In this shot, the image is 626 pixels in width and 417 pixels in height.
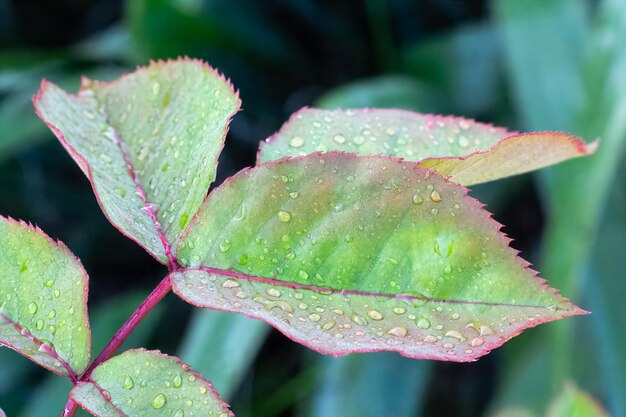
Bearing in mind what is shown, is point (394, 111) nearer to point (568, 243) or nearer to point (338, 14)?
point (568, 243)

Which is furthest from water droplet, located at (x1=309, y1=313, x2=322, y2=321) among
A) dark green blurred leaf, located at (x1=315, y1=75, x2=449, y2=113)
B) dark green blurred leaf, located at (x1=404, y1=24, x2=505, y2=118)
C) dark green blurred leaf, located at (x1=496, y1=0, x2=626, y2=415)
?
dark green blurred leaf, located at (x1=404, y1=24, x2=505, y2=118)

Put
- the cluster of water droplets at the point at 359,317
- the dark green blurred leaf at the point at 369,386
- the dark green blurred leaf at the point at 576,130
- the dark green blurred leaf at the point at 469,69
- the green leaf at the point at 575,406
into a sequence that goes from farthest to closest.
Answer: the dark green blurred leaf at the point at 469,69, the dark green blurred leaf at the point at 369,386, the dark green blurred leaf at the point at 576,130, the green leaf at the point at 575,406, the cluster of water droplets at the point at 359,317

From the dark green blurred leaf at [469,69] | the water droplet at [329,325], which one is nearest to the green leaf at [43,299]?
the water droplet at [329,325]

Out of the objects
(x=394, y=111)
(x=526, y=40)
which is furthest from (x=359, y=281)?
(x=526, y=40)

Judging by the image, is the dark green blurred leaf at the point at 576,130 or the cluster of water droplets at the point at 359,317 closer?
the cluster of water droplets at the point at 359,317

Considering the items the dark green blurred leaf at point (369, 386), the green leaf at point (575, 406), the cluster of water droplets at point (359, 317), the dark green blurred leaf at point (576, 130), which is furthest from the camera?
the dark green blurred leaf at point (369, 386)

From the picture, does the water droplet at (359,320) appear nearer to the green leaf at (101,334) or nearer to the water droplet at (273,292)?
the water droplet at (273,292)
